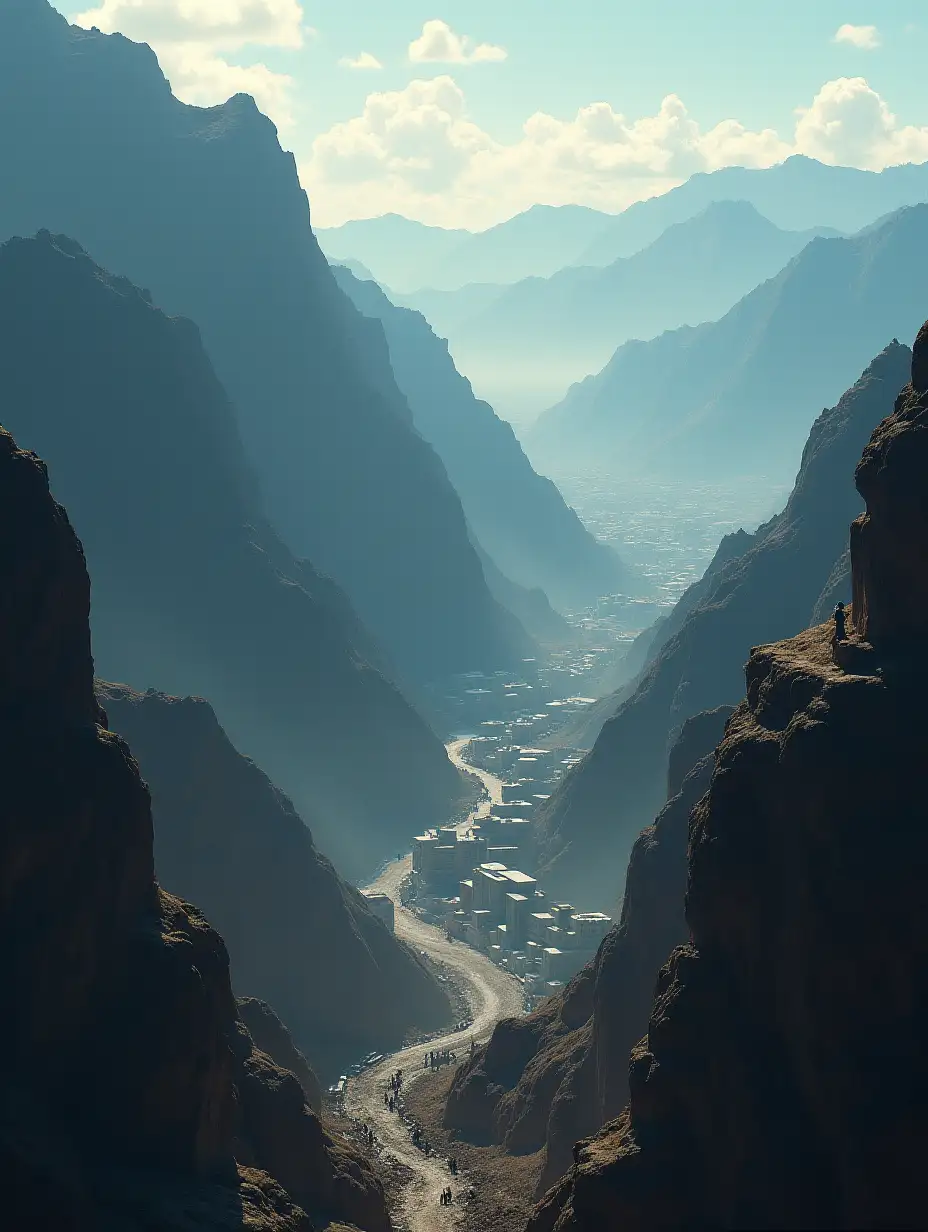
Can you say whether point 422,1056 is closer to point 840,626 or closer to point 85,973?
point 85,973

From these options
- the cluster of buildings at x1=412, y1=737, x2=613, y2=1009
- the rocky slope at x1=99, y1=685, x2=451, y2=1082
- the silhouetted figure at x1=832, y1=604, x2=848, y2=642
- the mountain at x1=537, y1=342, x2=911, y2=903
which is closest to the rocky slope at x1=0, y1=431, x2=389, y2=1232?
the silhouetted figure at x1=832, y1=604, x2=848, y2=642

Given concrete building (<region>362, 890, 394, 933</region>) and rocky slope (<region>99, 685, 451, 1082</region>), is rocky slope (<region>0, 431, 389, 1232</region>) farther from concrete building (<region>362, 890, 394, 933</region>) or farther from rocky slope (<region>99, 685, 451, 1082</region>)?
concrete building (<region>362, 890, 394, 933</region>)

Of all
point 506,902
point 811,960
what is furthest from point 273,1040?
point 506,902

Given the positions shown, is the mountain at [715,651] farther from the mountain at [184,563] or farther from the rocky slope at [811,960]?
the rocky slope at [811,960]

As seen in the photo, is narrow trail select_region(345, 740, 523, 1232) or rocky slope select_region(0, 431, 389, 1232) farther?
narrow trail select_region(345, 740, 523, 1232)

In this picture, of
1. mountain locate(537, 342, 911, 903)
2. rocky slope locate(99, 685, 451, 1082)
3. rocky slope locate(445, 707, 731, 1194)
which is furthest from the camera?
mountain locate(537, 342, 911, 903)

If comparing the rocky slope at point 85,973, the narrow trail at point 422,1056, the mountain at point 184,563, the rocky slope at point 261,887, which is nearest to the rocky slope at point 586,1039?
the narrow trail at point 422,1056

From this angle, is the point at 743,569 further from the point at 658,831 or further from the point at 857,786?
the point at 857,786
